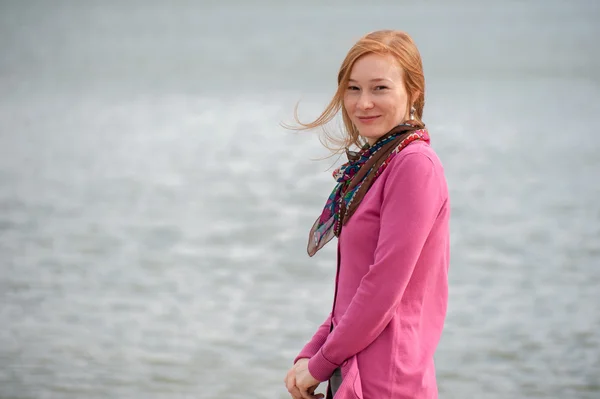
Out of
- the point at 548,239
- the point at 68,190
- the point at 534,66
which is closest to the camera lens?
the point at 548,239

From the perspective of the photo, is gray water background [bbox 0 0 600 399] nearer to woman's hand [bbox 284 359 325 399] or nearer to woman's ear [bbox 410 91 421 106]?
woman's ear [bbox 410 91 421 106]

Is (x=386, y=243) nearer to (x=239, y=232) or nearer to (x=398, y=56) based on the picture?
(x=398, y=56)

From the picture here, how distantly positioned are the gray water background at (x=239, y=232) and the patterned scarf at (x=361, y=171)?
11.1 inches

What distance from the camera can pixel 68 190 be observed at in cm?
869

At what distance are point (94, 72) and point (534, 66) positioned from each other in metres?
8.75

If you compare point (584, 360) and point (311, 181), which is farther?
point (311, 181)

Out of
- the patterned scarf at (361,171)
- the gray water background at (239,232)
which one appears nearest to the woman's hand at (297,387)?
the patterned scarf at (361,171)

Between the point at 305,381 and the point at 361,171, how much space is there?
16.1 inches

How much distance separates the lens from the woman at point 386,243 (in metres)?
1.70

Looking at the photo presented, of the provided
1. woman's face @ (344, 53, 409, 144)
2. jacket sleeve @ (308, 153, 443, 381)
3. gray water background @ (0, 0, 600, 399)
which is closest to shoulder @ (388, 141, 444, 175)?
jacket sleeve @ (308, 153, 443, 381)

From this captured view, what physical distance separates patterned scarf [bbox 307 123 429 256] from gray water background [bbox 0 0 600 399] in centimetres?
28

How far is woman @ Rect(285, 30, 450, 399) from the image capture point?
170 centimetres

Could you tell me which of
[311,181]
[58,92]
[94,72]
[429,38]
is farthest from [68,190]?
[429,38]

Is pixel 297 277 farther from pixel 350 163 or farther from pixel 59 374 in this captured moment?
pixel 350 163
